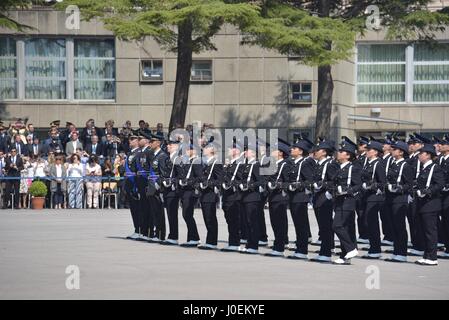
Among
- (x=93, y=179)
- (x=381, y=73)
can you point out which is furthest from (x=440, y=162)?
(x=381, y=73)

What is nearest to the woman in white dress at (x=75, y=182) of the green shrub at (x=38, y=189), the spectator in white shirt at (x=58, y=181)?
the spectator in white shirt at (x=58, y=181)

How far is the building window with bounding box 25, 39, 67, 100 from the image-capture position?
44.4 m

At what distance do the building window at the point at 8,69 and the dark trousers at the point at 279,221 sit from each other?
23.7 m

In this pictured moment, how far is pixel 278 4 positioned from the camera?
3803cm

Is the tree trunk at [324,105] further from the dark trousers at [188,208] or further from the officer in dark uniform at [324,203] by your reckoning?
the officer in dark uniform at [324,203]

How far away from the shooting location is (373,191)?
22.3 m

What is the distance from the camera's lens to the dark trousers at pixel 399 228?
70.8ft

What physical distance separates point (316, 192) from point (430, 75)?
2596cm

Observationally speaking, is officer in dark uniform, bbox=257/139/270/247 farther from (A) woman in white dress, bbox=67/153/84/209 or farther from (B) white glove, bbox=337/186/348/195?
(A) woman in white dress, bbox=67/153/84/209

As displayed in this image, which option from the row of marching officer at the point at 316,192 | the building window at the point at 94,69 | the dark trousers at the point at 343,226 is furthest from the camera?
the building window at the point at 94,69

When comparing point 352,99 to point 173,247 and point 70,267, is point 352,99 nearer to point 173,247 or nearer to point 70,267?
point 173,247

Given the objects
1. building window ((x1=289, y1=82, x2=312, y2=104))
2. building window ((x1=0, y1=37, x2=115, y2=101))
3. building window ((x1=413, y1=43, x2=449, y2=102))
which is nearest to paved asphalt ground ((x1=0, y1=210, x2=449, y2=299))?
building window ((x1=289, y1=82, x2=312, y2=104))

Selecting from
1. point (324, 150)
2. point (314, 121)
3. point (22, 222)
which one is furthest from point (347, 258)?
point (314, 121)
